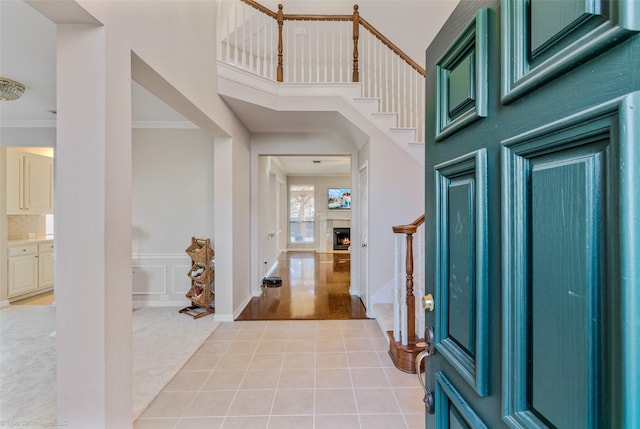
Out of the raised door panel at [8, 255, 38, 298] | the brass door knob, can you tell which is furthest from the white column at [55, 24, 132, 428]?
the raised door panel at [8, 255, 38, 298]

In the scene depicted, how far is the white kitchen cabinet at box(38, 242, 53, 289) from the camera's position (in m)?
4.80

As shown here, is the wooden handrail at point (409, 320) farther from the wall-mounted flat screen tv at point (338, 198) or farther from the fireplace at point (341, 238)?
the wall-mounted flat screen tv at point (338, 198)

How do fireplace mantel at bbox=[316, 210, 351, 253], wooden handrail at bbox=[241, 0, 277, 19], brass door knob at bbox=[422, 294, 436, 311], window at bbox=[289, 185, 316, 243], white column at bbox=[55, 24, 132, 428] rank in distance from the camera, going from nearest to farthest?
1. brass door knob at bbox=[422, 294, 436, 311]
2. white column at bbox=[55, 24, 132, 428]
3. wooden handrail at bbox=[241, 0, 277, 19]
4. fireplace mantel at bbox=[316, 210, 351, 253]
5. window at bbox=[289, 185, 316, 243]

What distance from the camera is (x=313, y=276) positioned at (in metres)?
6.00

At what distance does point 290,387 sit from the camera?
7.18 ft

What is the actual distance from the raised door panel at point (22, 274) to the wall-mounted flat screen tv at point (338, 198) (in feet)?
23.6

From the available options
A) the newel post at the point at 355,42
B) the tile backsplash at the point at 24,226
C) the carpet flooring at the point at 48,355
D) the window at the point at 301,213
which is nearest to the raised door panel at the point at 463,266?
the carpet flooring at the point at 48,355

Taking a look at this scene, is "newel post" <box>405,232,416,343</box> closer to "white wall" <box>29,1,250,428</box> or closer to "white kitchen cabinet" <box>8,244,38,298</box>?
"white wall" <box>29,1,250,428</box>

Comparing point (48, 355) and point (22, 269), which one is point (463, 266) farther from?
point (22, 269)

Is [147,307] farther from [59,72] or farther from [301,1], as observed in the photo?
[301,1]

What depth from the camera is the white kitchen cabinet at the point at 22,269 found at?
14.3ft

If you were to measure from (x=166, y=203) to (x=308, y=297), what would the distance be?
2512 mm

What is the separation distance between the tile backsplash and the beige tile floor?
450 centimetres

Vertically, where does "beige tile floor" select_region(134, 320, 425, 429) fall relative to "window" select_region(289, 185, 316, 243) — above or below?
below
